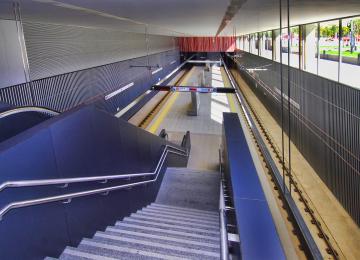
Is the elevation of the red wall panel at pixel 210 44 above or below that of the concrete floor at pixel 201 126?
above

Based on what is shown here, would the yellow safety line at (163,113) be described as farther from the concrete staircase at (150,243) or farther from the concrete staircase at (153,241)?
the concrete staircase at (150,243)

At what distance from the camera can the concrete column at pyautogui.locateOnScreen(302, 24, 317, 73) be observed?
36.2ft

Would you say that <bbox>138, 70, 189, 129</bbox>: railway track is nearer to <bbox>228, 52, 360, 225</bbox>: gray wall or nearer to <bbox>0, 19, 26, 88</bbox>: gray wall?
<bbox>228, 52, 360, 225</bbox>: gray wall

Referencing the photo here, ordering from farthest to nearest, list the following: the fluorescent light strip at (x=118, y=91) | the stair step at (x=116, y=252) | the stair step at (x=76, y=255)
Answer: the fluorescent light strip at (x=118, y=91), the stair step at (x=116, y=252), the stair step at (x=76, y=255)

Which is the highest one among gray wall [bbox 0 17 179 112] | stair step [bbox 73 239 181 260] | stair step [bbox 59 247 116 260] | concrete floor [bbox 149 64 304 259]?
gray wall [bbox 0 17 179 112]

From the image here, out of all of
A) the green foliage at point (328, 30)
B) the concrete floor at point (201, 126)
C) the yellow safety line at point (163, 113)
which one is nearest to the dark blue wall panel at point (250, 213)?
the green foliage at point (328, 30)

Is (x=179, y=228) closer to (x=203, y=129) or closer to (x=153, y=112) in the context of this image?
(x=203, y=129)

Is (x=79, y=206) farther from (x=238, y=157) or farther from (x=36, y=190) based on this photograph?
(x=238, y=157)

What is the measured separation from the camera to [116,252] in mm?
2732

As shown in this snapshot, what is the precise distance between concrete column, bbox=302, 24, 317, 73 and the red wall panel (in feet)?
69.5

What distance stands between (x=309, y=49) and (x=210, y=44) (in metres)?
22.4

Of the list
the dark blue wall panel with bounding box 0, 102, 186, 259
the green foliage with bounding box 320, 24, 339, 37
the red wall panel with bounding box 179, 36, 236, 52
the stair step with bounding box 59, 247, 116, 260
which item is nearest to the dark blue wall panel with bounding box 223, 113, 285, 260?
the stair step with bounding box 59, 247, 116, 260

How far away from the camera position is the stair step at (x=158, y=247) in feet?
9.30

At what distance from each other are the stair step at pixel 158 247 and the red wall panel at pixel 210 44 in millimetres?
30886
